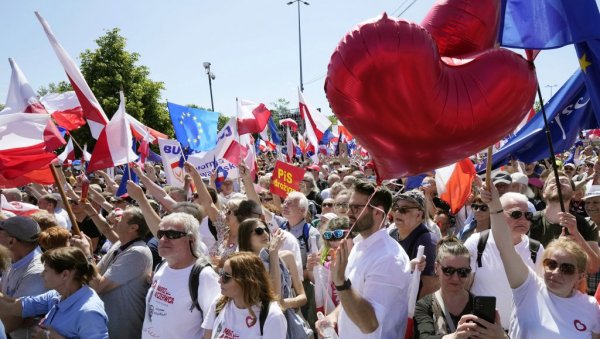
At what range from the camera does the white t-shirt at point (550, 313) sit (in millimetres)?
2707

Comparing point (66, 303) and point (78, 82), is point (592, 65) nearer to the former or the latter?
point (66, 303)

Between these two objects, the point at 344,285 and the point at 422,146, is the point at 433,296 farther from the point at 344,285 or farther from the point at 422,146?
the point at 422,146

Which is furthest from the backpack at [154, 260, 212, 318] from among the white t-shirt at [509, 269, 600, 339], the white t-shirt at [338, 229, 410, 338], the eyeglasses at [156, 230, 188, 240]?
the white t-shirt at [509, 269, 600, 339]

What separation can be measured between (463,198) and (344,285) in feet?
7.72

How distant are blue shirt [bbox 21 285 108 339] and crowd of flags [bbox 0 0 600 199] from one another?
2207 mm

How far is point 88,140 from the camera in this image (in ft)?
94.6

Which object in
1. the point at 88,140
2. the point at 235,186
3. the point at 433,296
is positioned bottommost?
the point at 88,140

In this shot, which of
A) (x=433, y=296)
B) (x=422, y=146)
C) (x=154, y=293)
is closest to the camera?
(x=422, y=146)

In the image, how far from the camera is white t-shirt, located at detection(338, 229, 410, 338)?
2826mm

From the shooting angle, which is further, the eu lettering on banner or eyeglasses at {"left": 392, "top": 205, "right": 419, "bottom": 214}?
the eu lettering on banner

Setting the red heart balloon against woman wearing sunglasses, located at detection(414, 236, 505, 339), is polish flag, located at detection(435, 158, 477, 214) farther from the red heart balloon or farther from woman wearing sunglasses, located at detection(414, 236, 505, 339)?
the red heart balloon

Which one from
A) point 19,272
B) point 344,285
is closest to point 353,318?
point 344,285

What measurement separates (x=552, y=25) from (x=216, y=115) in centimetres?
695

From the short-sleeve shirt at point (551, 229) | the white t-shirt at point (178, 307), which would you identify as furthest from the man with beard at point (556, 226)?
the white t-shirt at point (178, 307)
